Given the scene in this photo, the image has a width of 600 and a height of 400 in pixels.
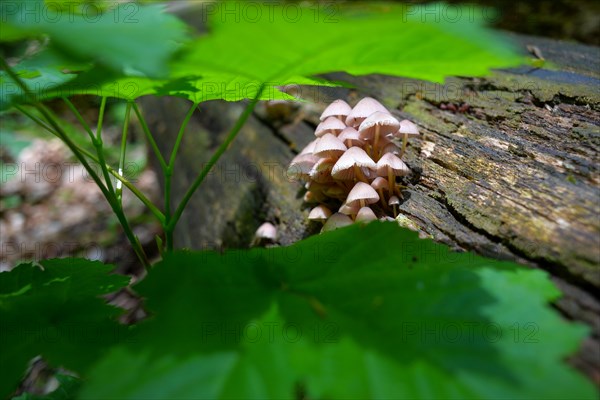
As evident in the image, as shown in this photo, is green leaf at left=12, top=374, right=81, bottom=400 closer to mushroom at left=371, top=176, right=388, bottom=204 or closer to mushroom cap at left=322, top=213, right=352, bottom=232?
mushroom cap at left=322, top=213, right=352, bottom=232

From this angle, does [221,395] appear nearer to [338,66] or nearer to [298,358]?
[298,358]

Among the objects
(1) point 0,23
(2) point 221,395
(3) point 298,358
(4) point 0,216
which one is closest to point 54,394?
(2) point 221,395

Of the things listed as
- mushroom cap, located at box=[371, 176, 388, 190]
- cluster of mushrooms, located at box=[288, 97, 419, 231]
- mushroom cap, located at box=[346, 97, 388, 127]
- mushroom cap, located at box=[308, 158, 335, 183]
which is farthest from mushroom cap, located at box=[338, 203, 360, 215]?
mushroom cap, located at box=[346, 97, 388, 127]

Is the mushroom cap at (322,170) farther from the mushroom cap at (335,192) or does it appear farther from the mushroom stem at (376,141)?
the mushroom stem at (376,141)

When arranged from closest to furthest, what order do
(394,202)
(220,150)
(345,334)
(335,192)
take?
(345,334)
(220,150)
(394,202)
(335,192)

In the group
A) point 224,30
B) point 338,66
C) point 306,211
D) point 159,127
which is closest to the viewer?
point 224,30

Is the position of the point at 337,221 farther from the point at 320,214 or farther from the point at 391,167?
the point at 391,167

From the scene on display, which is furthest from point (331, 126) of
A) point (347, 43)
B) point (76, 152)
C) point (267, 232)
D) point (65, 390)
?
point (65, 390)
